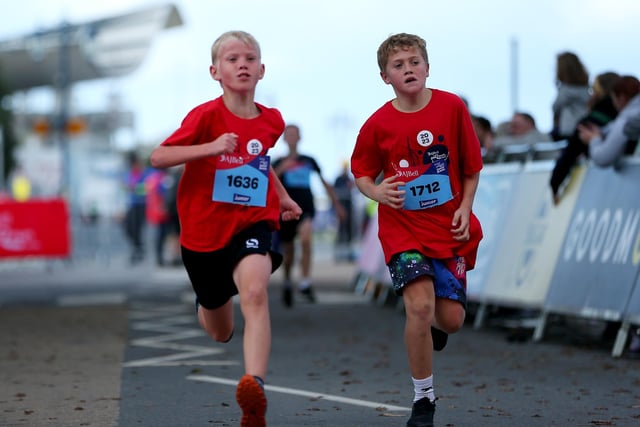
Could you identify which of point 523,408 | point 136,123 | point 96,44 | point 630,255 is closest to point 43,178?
point 96,44

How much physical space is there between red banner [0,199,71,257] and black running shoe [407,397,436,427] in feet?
69.1

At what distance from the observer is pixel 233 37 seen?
675 cm

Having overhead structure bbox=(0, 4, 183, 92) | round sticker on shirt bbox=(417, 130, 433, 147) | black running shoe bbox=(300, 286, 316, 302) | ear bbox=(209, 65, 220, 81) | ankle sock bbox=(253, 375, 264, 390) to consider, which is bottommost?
black running shoe bbox=(300, 286, 316, 302)

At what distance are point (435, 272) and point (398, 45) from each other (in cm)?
106

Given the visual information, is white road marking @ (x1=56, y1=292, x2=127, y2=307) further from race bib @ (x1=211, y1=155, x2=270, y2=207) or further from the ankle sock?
the ankle sock

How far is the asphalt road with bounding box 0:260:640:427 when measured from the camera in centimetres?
749

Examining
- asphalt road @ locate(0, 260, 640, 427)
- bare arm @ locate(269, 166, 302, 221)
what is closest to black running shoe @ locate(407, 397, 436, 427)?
asphalt road @ locate(0, 260, 640, 427)

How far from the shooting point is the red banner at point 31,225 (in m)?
26.9

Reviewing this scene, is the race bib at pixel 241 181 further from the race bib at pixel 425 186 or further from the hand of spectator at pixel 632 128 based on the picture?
the hand of spectator at pixel 632 128

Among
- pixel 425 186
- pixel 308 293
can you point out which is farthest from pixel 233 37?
pixel 308 293

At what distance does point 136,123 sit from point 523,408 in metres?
108

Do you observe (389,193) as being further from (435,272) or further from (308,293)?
(308,293)

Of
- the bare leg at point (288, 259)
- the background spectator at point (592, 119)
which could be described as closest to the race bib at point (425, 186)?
the background spectator at point (592, 119)

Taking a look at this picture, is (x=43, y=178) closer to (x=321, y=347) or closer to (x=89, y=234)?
(x=89, y=234)
